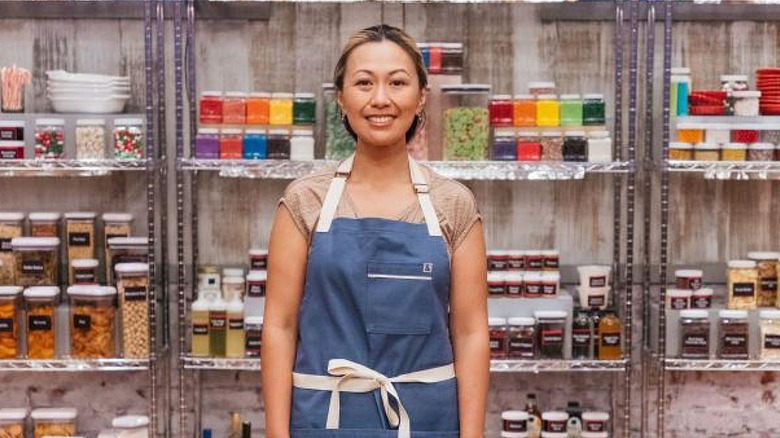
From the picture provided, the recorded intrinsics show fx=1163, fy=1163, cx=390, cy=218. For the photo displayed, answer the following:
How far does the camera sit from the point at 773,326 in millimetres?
3807

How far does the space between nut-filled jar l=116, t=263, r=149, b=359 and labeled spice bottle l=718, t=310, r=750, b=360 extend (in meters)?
1.89

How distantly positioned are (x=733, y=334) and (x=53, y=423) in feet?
7.49

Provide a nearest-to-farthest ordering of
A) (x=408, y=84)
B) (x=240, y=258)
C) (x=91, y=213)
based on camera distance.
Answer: (x=408, y=84) < (x=91, y=213) < (x=240, y=258)

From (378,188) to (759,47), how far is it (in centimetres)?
264

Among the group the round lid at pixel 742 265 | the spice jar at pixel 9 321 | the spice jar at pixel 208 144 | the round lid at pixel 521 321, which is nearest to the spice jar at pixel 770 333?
the round lid at pixel 742 265

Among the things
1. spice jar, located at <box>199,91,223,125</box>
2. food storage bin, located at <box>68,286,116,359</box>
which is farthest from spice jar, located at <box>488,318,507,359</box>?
food storage bin, located at <box>68,286,116,359</box>

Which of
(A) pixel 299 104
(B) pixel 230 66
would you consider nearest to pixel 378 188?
(A) pixel 299 104

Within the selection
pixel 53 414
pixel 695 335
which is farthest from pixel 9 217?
pixel 695 335

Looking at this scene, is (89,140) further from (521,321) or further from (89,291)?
(521,321)

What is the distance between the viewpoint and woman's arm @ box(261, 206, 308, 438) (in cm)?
202

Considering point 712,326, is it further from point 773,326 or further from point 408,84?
point 408,84

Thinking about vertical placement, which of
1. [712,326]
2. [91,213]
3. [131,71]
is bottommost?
[712,326]

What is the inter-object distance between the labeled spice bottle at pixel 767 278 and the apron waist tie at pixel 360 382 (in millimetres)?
2239

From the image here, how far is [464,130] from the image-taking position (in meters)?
3.82
